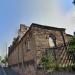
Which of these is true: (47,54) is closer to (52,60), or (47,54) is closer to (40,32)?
(52,60)

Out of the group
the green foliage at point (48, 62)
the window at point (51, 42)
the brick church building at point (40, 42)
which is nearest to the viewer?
the green foliage at point (48, 62)

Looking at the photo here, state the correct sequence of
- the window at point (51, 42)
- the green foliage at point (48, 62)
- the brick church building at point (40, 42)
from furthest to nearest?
the window at point (51, 42), the brick church building at point (40, 42), the green foliage at point (48, 62)

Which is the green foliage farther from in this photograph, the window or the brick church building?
the window

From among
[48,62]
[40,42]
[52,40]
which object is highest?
[52,40]

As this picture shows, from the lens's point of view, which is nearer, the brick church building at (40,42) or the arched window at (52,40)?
the brick church building at (40,42)

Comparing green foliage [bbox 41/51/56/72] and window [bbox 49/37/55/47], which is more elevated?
window [bbox 49/37/55/47]

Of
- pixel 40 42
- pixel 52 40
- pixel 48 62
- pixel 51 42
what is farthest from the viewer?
pixel 52 40

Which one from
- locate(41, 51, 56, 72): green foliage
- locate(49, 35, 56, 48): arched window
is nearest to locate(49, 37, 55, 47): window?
locate(49, 35, 56, 48): arched window

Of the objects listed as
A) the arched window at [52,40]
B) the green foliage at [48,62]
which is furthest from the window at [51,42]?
the green foliage at [48,62]

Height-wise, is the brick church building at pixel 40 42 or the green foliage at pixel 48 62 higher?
the brick church building at pixel 40 42

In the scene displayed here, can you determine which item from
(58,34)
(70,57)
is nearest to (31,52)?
(58,34)

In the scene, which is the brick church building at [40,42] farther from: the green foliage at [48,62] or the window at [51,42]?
the green foliage at [48,62]

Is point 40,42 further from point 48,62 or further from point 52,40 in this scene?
point 48,62

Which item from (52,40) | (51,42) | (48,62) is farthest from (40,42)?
(48,62)
